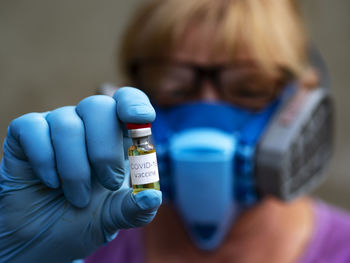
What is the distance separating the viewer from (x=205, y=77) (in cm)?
A: 127

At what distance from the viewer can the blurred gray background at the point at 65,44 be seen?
2.33 metres

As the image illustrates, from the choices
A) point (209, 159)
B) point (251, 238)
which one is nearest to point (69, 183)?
point (209, 159)

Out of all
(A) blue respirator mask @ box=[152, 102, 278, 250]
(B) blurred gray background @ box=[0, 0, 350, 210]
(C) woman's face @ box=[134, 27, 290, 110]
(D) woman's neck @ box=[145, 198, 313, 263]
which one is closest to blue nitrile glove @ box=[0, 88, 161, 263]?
(A) blue respirator mask @ box=[152, 102, 278, 250]

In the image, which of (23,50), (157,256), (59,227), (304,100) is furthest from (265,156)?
(23,50)

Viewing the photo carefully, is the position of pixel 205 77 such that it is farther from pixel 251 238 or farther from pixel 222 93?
pixel 251 238

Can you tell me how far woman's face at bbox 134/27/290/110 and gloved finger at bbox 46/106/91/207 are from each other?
680 millimetres

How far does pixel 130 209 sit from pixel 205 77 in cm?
75

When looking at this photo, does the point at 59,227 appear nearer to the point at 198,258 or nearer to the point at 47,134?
the point at 47,134

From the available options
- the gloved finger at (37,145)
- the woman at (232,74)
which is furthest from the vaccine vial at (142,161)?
the woman at (232,74)

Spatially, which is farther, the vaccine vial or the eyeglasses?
the eyeglasses

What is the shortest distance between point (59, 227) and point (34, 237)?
0.14 ft

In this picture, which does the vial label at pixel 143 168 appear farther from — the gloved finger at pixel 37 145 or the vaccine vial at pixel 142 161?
the gloved finger at pixel 37 145

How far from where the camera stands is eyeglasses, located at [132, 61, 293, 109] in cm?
123

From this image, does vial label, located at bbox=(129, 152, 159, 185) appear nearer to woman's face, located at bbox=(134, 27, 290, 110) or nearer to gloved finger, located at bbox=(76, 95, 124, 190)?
gloved finger, located at bbox=(76, 95, 124, 190)
